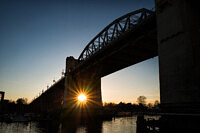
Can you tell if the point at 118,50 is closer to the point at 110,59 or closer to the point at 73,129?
the point at 110,59

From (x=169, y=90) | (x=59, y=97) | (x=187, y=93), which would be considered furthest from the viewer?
(x=59, y=97)

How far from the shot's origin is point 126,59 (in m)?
40.3

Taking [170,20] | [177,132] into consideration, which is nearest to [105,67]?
[170,20]

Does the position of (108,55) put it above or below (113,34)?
below

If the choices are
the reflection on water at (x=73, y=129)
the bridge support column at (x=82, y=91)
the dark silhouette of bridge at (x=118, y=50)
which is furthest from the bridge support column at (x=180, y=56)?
the bridge support column at (x=82, y=91)

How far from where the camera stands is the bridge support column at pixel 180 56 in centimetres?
1241

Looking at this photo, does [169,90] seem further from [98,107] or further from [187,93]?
[98,107]

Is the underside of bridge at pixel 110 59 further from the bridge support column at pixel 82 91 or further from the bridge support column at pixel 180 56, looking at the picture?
the bridge support column at pixel 180 56

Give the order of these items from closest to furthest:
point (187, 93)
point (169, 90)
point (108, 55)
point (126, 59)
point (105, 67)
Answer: point (187, 93) → point (169, 90) → point (108, 55) → point (126, 59) → point (105, 67)

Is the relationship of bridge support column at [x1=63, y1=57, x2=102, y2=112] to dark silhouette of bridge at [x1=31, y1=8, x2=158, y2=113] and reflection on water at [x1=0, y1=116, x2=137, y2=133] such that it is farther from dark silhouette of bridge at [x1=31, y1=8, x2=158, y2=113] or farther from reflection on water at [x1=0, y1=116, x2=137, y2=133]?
reflection on water at [x1=0, y1=116, x2=137, y2=133]

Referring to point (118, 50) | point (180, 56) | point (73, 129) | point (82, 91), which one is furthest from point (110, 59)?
point (180, 56)

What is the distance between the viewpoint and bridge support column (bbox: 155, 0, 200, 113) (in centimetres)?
1241

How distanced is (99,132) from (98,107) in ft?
81.2

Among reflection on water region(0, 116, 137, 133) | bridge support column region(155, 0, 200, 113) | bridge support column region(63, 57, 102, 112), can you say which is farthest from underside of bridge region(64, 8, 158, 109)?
reflection on water region(0, 116, 137, 133)
